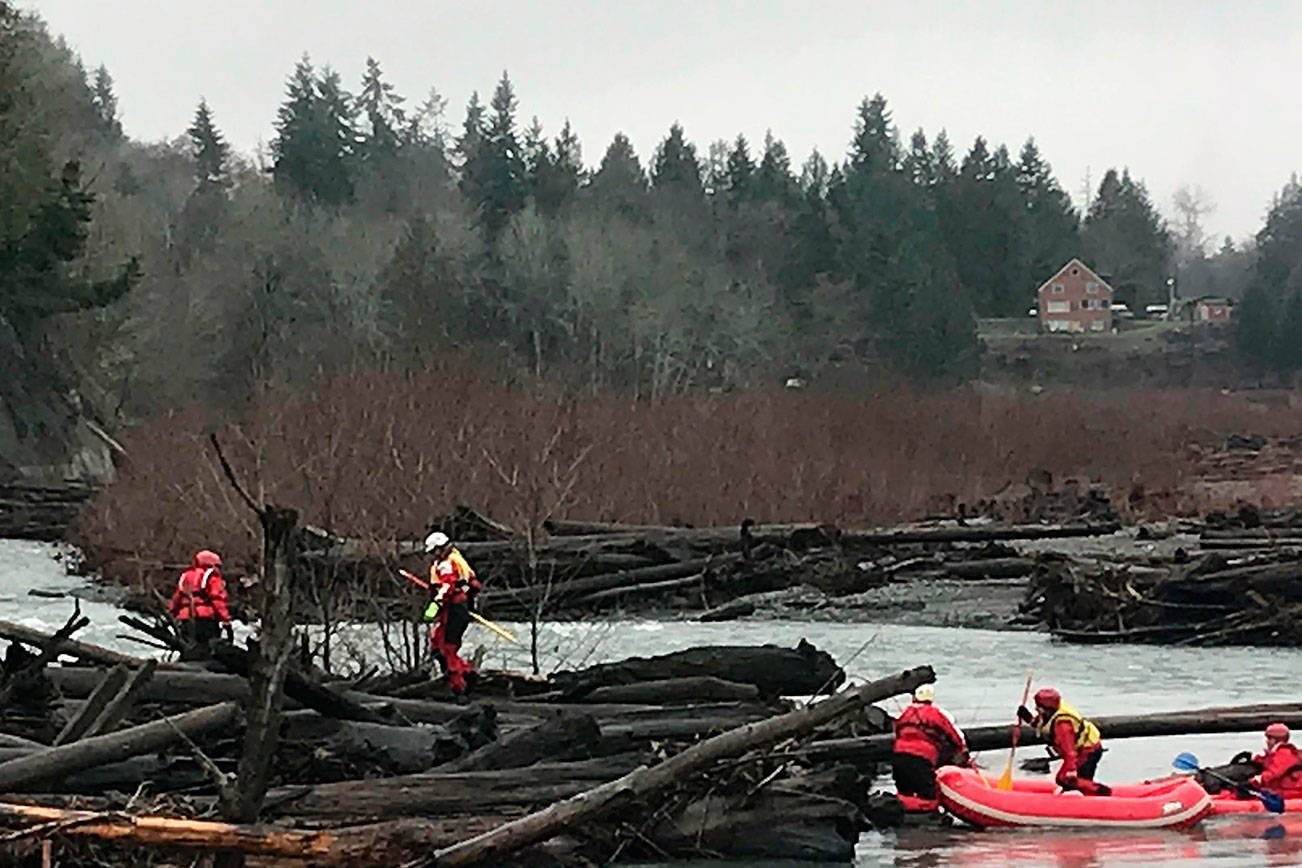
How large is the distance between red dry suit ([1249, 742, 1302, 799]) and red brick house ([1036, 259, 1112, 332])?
295ft

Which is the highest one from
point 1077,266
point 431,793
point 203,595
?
point 1077,266

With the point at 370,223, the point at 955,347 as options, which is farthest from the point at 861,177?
the point at 370,223

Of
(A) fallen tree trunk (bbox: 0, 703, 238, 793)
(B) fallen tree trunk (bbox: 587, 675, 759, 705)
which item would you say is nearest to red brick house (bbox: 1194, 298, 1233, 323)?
(B) fallen tree trunk (bbox: 587, 675, 759, 705)

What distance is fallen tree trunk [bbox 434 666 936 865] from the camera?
918 cm

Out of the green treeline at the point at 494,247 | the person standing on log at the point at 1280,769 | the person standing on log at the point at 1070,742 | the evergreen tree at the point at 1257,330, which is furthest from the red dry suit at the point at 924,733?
the evergreen tree at the point at 1257,330

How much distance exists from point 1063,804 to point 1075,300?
98.1 m

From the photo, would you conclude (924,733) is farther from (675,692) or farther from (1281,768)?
(1281,768)

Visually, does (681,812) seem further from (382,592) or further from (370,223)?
(370,223)

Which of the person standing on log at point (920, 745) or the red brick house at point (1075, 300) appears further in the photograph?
the red brick house at point (1075, 300)

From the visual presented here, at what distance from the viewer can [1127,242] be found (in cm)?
13000

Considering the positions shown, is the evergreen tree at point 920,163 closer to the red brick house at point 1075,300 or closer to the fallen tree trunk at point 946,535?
the red brick house at point 1075,300

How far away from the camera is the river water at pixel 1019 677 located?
13680 millimetres

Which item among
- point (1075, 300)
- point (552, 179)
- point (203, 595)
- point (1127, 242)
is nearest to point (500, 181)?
point (552, 179)

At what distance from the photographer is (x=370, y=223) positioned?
298ft
